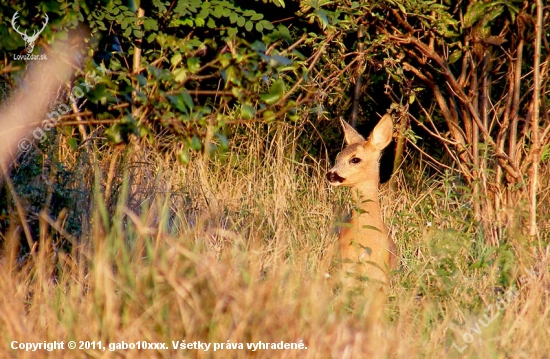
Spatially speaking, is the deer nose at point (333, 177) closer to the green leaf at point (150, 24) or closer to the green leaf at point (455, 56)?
the green leaf at point (455, 56)

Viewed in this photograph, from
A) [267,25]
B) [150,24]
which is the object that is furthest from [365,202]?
[150,24]

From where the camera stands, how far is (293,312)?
142 inches

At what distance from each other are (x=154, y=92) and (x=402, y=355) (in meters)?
1.65

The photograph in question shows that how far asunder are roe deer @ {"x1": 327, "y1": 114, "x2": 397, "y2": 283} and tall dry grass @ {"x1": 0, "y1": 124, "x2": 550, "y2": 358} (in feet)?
0.60

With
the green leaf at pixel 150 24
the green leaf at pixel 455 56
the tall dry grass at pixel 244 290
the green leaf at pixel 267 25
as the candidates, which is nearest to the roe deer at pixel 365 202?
the tall dry grass at pixel 244 290

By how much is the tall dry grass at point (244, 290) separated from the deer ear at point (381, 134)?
25.2 inches

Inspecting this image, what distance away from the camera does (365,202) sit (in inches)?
236

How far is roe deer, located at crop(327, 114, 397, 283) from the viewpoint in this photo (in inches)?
221

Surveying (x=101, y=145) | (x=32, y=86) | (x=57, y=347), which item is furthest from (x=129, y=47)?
(x=57, y=347)

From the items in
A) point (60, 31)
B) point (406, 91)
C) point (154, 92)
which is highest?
point (406, 91)

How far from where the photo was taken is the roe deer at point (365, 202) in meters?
5.61

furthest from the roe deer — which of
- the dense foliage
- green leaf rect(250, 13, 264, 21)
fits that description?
green leaf rect(250, 13, 264, 21)

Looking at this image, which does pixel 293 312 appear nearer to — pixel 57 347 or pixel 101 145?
pixel 57 347

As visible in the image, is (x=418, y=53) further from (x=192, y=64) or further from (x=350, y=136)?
(x=192, y=64)
